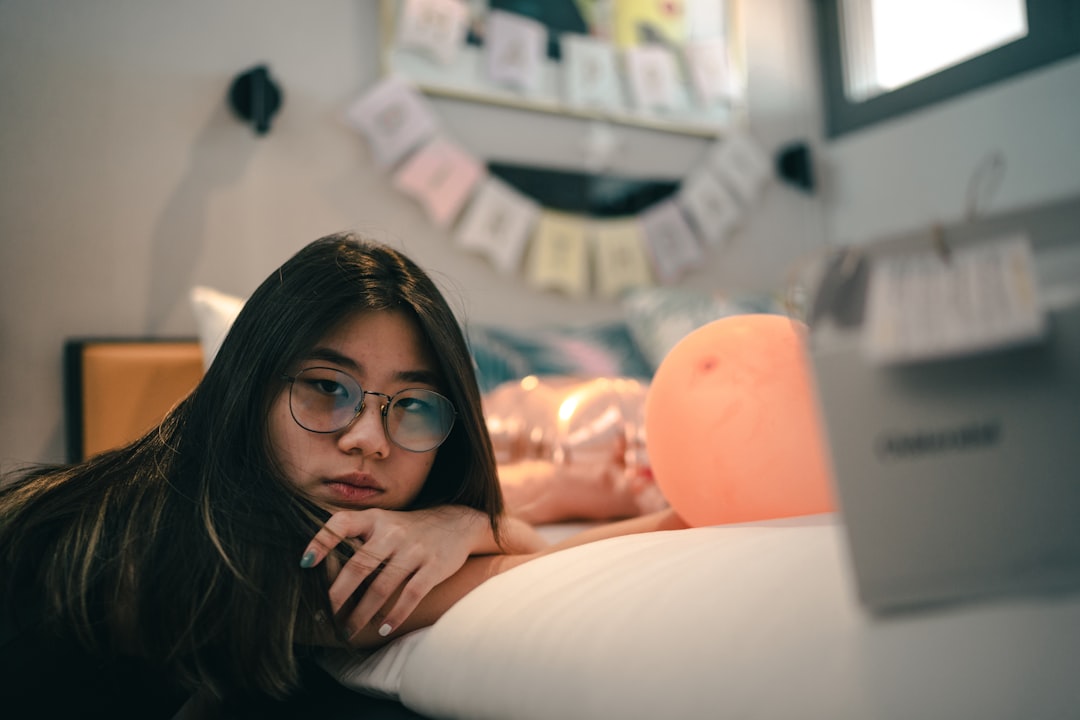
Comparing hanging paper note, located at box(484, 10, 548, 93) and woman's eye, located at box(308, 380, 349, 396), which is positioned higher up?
hanging paper note, located at box(484, 10, 548, 93)

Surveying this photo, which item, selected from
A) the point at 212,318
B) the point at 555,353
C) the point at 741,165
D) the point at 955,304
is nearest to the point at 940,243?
the point at 955,304

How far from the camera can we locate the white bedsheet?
43 centimetres

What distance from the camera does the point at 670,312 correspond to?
2092 mm

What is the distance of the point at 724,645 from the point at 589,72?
7.44ft

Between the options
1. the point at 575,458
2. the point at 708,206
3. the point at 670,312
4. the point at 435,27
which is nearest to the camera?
the point at 575,458

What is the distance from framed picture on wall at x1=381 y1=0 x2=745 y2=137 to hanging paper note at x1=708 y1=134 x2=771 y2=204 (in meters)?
0.07

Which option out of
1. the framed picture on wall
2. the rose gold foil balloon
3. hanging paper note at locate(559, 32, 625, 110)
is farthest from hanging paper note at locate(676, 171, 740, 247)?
the rose gold foil balloon

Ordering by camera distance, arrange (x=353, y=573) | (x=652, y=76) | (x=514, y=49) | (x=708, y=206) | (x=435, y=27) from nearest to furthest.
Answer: (x=353, y=573), (x=435, y=27), (x=514, y=49), (x=652, y=76), (x=708, y=206)

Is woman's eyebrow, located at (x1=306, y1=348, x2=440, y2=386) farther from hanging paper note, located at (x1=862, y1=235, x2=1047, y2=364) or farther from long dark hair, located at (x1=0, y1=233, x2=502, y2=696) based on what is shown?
hanging paper note, located at (x1=862, y1=235, x2=1047, y2=364)

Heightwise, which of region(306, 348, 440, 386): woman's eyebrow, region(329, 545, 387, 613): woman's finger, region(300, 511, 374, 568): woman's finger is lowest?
region(329, 545, 387, 613): woman's finger

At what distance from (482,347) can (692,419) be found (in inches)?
40.1

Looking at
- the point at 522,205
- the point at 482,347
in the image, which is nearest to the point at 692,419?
the point at 482,347

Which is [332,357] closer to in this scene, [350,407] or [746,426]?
[350,407]

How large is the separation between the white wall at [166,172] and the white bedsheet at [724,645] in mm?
1025
